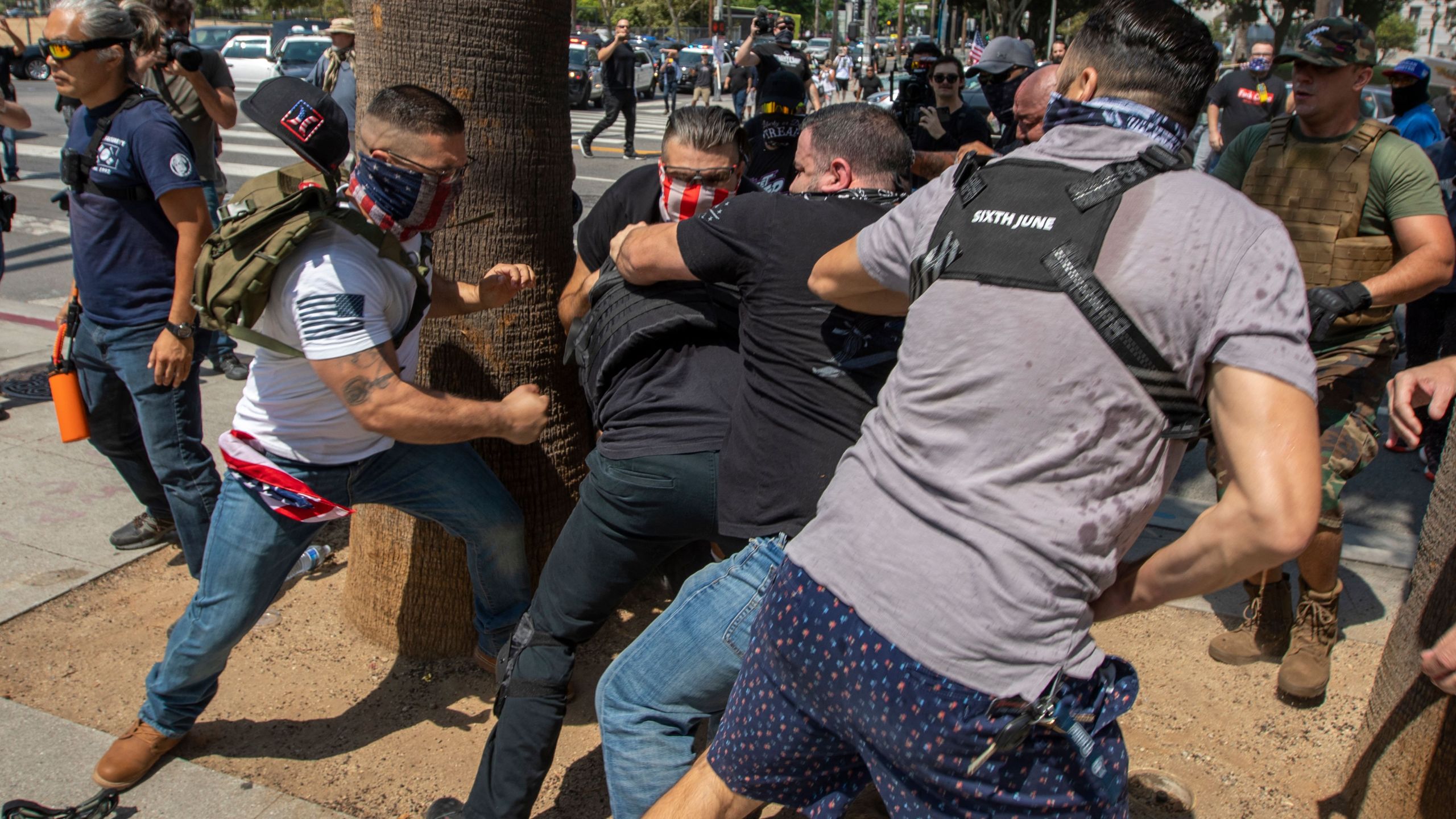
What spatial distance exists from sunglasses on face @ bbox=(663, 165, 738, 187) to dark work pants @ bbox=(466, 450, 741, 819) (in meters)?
0.79

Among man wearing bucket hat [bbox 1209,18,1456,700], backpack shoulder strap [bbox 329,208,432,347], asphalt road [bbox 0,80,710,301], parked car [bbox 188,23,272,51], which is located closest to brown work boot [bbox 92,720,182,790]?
backpack shoulder strap [bbox 329,208,432,347]

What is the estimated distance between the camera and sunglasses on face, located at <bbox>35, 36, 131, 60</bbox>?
3.26m

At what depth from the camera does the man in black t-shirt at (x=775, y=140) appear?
4.36m

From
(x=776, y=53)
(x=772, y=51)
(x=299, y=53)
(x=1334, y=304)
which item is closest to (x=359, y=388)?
(x=1334, y=304)

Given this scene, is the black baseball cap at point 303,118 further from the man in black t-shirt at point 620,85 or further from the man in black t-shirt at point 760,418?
the man in black t-shirt at point 620,85

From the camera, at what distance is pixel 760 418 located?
2.29 metres

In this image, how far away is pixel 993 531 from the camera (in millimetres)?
1596

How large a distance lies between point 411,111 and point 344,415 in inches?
29.6

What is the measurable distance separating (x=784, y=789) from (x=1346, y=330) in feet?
8.26

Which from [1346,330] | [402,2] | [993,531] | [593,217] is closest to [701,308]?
[593,217]

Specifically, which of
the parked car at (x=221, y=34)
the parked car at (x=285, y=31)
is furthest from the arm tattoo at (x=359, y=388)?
the parked car at (x=221, y=34)

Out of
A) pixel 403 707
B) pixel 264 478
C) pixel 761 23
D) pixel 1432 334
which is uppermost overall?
pixel 761 23

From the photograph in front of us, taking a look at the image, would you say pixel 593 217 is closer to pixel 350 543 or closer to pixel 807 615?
pixel 350 543

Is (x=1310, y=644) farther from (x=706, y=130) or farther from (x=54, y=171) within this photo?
(x=54, y=171)
